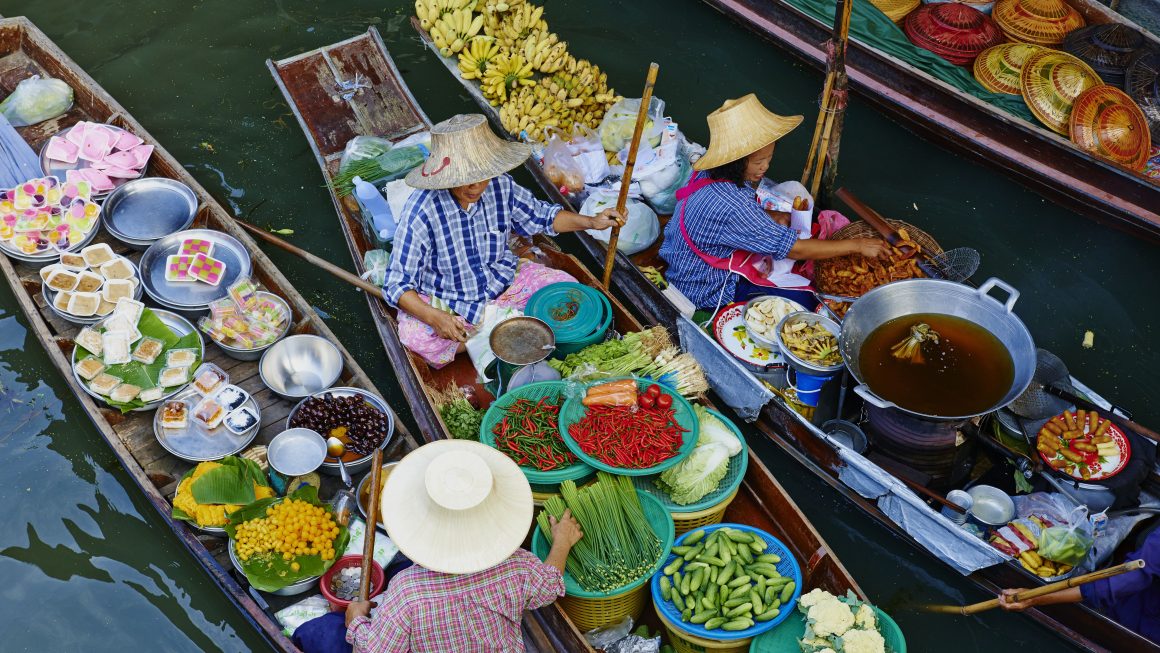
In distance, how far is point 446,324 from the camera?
4777mm

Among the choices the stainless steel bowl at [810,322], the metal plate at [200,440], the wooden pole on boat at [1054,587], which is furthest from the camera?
the stainless steel bowl at [810,322]

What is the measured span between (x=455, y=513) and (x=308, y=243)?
378 cm

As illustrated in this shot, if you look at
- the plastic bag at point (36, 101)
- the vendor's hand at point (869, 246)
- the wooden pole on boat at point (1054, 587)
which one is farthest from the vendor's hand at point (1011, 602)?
the plastic bag at point (36, 101)

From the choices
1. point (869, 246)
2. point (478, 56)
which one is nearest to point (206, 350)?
point (478, 56)

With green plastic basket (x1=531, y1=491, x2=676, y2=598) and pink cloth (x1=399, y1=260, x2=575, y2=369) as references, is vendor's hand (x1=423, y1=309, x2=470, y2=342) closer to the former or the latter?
pink cloth (x1=399, y1=260, x2=575, y2=369)

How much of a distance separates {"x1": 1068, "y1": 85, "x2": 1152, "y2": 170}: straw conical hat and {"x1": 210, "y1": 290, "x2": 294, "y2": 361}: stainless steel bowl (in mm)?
5680

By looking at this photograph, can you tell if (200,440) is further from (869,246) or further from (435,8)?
(869,246)

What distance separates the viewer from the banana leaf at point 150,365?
4.93m

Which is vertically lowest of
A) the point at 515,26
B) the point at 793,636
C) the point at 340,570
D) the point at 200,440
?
the point at 340,570

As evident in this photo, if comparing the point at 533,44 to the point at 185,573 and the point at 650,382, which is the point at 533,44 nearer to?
the point at 650,382

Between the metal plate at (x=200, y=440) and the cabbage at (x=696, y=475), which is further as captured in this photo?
the metal plate at (x=200, y=440)

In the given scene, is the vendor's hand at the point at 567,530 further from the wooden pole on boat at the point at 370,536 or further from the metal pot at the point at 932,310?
the metal pot at the point at 932,310

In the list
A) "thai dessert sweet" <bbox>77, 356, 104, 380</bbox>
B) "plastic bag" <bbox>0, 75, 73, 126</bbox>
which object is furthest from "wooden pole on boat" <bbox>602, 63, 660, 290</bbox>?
"plastic bag" <bbox>0, 75, 73, 126</bbox>

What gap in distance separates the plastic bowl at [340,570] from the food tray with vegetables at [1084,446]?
3.45 m
